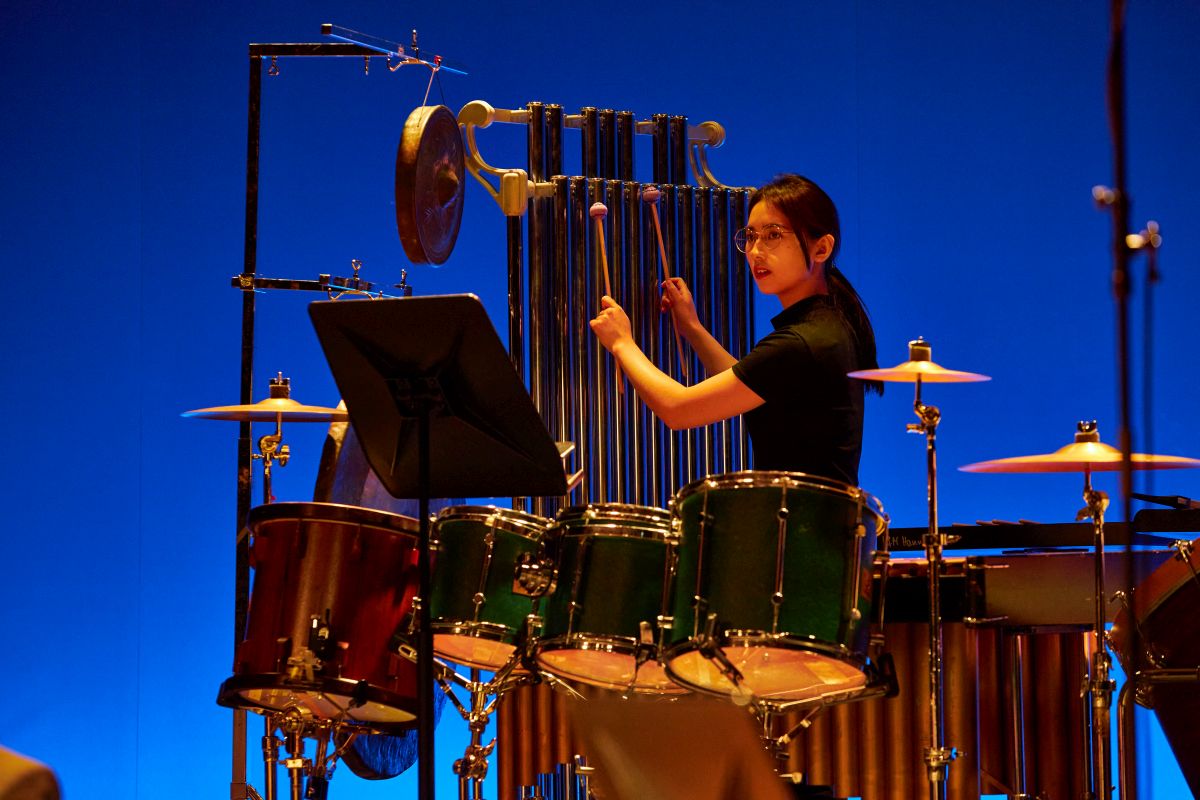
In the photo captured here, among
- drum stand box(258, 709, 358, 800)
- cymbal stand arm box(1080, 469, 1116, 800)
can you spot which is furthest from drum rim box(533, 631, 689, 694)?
cymbal stand arm box(1080, 469, 1116, 800)

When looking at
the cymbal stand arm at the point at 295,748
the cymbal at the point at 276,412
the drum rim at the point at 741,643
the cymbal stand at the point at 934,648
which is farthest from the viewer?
the cymbal at the point at 276,412

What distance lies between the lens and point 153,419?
582cm

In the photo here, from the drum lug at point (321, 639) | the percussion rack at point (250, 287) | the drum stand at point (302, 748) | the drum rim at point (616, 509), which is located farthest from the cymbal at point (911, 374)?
the percussion rack at point (250, 287)

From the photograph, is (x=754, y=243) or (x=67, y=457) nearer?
(x=754, y=243)

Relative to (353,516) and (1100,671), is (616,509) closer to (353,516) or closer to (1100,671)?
(353,516)

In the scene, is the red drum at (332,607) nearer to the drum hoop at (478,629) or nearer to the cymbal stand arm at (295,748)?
the cymbal stand arm at (295,748)

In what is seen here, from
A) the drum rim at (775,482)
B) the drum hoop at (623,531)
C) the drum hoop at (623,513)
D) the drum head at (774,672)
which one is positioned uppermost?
the drum rim at (775,482)

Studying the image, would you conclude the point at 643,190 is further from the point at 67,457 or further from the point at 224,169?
the point at 67,457

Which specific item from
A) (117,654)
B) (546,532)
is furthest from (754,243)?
(117,654)

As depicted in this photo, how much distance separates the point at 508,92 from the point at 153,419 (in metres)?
1.95

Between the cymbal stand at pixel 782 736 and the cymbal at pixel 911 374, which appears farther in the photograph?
the cymbal at pixel 911 374

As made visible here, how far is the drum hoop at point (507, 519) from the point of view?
11.9 feet

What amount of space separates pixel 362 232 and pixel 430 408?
3.05 m

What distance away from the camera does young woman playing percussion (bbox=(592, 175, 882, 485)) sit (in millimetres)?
3500
